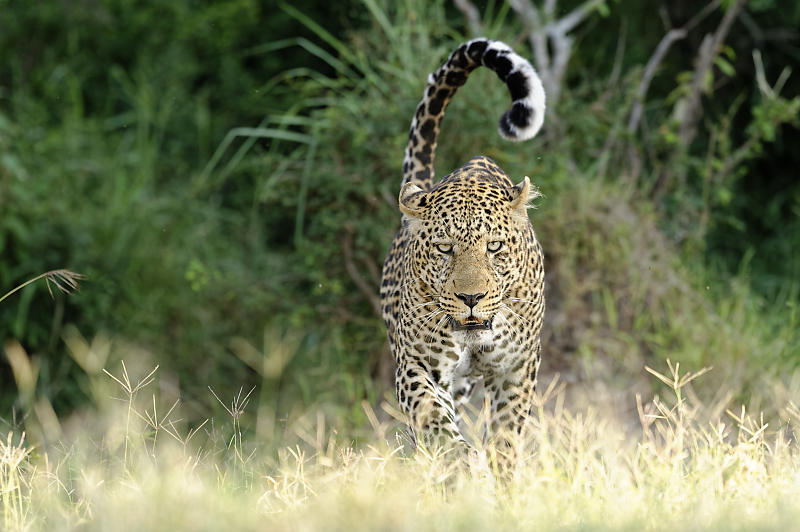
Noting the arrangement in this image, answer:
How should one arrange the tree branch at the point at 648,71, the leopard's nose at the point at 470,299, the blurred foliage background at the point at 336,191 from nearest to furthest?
the leopard's nose at the point at 470,299 → the blurred foliage background at the point at 336,191 → the tree branch at the point at 648,71

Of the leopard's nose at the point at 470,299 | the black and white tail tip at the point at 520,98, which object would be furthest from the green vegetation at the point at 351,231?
the black and white tail tip at the point at 520,98

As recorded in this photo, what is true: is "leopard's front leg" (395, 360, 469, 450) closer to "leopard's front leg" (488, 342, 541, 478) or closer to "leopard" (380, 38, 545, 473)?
"leopard" (380, 38, 545, 473)

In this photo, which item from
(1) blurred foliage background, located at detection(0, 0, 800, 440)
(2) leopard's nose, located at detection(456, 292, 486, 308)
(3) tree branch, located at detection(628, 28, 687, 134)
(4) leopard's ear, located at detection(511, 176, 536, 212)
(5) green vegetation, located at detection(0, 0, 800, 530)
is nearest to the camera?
(2) leopard's nose, located at detection(456, 292, 486, 308)

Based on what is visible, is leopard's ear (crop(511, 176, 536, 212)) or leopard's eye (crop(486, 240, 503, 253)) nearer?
leopard's eye (crop(486, 240, 503, 253))

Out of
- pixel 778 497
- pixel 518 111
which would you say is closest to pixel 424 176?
pixel 518 111

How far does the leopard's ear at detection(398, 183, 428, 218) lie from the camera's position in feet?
17.7

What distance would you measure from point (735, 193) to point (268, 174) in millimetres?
4582

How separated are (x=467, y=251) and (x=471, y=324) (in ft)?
1.04

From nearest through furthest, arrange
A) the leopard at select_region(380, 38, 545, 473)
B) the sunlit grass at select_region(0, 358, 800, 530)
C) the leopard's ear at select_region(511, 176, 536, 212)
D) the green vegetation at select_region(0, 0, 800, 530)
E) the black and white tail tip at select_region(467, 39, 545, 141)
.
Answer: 1. the sunlit grass at select_region(0, 358, 800, 530)
2. the leopard at select_region(380, 38, 545, 473)
3. the leopard's ear at select_region(511, 176, 536, 212)
4. the black and white tail tip at select_region(467, 39, 545, 141)
5. the green vegetation at select_region(0, 0, 800, 530)

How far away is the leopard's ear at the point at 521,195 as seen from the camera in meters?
5.37

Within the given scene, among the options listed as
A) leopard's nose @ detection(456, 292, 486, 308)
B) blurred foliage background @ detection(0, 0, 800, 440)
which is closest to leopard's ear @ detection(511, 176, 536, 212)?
leopard's nose @ detection(456, 292, 486, 308)

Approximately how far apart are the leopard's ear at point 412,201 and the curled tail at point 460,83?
0.59m

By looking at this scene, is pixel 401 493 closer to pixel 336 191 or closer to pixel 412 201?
pixel 412 201

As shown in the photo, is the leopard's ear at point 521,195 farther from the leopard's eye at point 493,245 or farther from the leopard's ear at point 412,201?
the leopard's ear at point 412,201
